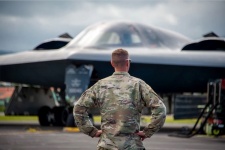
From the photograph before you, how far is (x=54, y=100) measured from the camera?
22109 millimetres

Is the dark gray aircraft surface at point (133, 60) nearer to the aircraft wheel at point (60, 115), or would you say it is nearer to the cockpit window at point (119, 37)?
the cockpit window at point (119, 37)

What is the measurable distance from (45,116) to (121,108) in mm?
16885

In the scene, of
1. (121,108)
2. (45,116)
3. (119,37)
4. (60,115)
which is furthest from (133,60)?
(121,108)

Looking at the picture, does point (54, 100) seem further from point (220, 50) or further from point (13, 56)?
point (220, 50)

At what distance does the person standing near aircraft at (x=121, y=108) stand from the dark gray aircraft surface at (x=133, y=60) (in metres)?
11.9

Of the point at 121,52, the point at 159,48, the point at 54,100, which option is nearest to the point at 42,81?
the point at 54,100

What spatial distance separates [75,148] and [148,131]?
661cm

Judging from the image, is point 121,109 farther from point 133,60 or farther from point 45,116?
point 45,116

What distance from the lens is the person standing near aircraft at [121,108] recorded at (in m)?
4.29

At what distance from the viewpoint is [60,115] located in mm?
19891

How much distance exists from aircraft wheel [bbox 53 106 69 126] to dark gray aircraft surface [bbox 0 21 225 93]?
0.89 m

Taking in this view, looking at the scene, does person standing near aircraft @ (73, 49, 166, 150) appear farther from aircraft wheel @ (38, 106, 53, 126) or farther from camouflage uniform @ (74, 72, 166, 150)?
aircraft wheel @ (38, 106, 53, 126)

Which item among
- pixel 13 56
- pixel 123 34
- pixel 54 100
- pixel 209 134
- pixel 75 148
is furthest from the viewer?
pixel 54 100

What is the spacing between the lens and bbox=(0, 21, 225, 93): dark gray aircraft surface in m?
16.6
